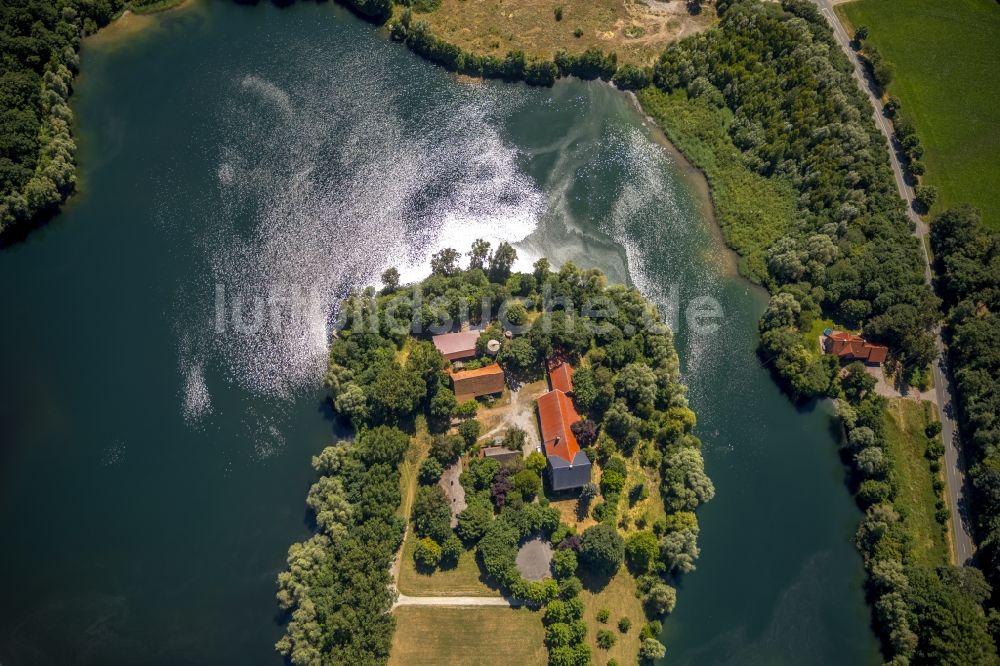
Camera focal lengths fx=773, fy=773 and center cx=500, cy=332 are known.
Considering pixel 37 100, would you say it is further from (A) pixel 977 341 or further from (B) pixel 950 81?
(B) pixel 950 81

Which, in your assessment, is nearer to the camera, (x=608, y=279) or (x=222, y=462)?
(x=222, y=462)

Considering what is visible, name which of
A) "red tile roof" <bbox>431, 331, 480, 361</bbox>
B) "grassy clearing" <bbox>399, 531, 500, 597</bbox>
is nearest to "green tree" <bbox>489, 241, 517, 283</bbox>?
"red tile roof" <bbox>431, 331, 480, 361</bbox>

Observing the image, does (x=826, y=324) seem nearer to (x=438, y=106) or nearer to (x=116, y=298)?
(x=438, y=106)

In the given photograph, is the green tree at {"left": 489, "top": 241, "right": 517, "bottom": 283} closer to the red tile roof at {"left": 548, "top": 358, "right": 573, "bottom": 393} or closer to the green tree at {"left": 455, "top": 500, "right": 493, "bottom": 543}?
the red tile roof at {"left": 548, "top": 358, "right": 573, "bottom": 393}

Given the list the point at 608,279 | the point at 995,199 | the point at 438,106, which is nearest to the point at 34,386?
the point at 438,106

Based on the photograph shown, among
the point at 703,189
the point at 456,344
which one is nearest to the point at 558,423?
the point at 456,344

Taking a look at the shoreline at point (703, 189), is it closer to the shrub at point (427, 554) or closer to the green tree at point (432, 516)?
the green tree at point (432, 516)
